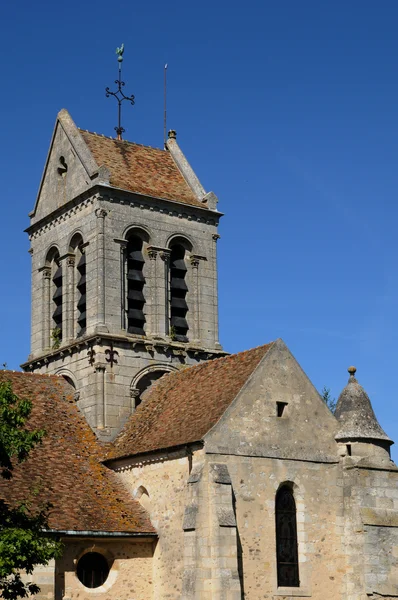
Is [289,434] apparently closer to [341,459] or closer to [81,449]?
A: [341,459]

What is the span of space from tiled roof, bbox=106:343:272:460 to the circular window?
10.0ft

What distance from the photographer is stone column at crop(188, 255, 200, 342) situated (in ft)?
110

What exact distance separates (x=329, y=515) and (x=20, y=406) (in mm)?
9859

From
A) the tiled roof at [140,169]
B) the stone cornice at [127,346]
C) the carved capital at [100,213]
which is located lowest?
the stone cornice at [127,346]

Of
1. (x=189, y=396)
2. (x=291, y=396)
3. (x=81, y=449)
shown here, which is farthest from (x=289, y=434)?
(x=81, y=449)

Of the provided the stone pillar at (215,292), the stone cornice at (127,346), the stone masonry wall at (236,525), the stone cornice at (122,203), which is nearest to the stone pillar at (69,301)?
the stone cornice at (127,346)

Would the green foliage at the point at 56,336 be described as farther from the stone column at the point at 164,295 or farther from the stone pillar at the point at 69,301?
the stone column at the point at 164,295

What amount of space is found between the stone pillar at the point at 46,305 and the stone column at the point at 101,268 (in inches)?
145

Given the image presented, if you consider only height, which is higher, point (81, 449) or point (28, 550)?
point (81, 449)

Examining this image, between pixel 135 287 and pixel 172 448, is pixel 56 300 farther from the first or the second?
pixel 172 448

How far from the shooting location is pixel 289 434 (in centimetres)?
2664

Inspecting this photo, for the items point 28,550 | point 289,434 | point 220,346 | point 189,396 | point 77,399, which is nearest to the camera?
point 28,550

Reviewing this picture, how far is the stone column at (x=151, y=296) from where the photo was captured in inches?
1284

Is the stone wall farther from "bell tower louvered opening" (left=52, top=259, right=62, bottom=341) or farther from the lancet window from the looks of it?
"bell tower louvered opening" (left=52, top=259, right=62, bottom=341)
